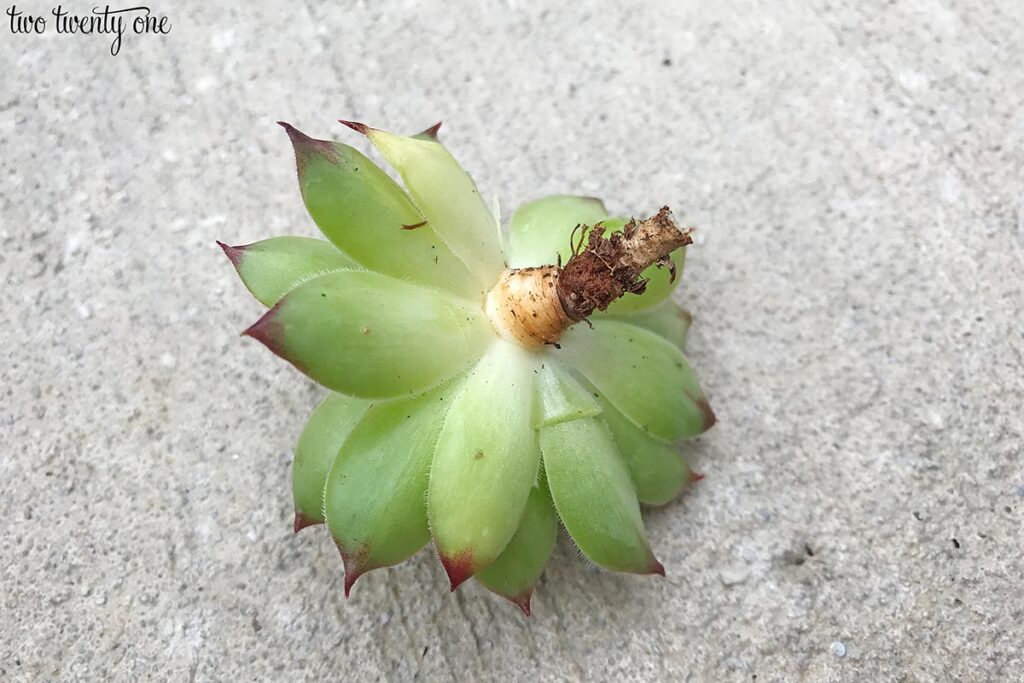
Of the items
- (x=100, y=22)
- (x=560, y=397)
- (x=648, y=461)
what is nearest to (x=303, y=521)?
(x=560, y=397)

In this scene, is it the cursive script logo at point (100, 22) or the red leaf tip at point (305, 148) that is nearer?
the red leaf tip at point (305, 148)

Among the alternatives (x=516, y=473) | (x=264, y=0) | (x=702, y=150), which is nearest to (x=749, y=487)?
(x=516, y=473)

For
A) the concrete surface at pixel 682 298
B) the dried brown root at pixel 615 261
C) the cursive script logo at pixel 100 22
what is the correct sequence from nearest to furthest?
the dried brown root at pixel 615 261 → the concrete surface at pixel 682 298 → the cursive script logo at pixel 100 22

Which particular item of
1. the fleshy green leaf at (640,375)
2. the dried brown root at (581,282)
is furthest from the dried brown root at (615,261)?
the fleshy green leaf at (640,375)

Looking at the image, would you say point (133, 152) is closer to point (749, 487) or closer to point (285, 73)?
point (285, 73)

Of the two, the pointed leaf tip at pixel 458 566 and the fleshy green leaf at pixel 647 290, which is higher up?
the fleshy green leaf at pixel 647 290

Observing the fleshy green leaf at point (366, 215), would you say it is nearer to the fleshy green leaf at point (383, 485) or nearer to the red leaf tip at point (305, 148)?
the red leaf tip at point (305, 148)
